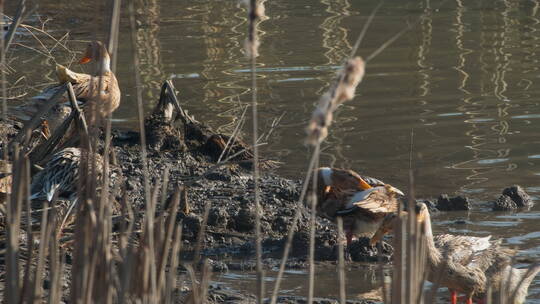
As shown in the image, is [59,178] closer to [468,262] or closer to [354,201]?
[354,201]

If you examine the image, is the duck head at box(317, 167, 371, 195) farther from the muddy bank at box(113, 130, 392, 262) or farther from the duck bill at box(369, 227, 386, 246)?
the duck bill at box(369, 227, 386, 246)

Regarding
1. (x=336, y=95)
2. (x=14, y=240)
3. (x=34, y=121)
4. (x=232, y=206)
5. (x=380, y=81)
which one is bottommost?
(x=14, y=240)

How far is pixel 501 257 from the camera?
6449mm

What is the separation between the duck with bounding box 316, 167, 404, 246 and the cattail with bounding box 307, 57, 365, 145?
173 inches

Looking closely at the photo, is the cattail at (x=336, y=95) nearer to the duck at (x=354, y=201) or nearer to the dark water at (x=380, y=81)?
the dark water at (x=380, y=81)

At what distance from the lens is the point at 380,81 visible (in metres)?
13.5

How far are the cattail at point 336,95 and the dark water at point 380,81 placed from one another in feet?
11.0

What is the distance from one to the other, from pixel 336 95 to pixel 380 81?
424 inches

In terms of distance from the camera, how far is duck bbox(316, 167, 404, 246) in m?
7.52

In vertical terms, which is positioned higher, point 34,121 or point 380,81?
point 380,81

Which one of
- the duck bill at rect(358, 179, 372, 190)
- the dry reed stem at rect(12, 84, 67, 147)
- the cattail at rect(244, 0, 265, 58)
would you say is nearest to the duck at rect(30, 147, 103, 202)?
the dry reed stem at rect(12, 84, 67, 147)

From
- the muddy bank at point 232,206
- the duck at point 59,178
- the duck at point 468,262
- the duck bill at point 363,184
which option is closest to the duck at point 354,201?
the duck bill at point 363,184

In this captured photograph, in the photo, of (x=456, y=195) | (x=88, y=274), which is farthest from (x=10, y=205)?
(x=456, y=195)

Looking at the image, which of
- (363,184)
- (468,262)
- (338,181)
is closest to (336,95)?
(468,262)
